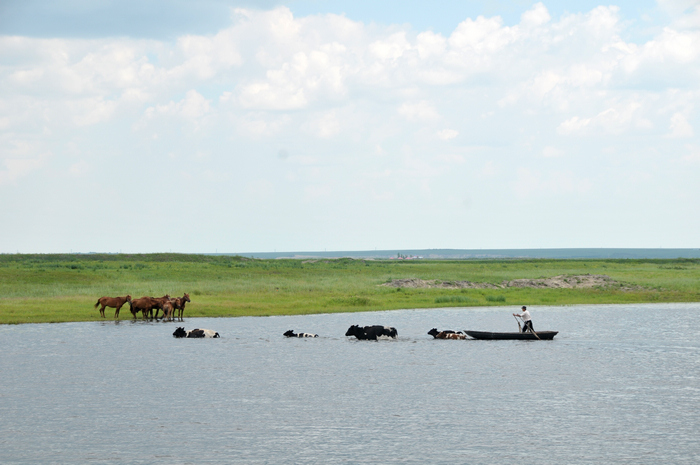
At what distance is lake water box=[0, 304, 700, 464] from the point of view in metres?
16.3

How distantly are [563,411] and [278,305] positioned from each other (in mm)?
34137

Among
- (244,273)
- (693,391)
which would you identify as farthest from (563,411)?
(244,273)

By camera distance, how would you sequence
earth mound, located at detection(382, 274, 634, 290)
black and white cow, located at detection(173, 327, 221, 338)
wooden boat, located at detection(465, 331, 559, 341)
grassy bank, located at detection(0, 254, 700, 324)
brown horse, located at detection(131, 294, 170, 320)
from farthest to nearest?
1. earth mound, located at detection(382, 274, 634, 290)
2. grassy bank, located at detection(0, 254, 700, 324)
3. brown horse, located at detection(131, 294, 170, 320)
4. black and white cow, located at detection(173, 327, 221, 338)
5. wooden boat, located at detection(465, 331, 559, 341)

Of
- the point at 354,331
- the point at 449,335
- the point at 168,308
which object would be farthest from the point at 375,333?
the point at 168,308

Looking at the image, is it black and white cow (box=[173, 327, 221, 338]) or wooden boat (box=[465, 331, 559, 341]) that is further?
black and white cow (box=[173, 327, 221, 338])

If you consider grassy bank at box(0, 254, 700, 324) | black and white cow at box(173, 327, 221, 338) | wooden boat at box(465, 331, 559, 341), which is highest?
grassy bank at box(0, 254, 700, 324)

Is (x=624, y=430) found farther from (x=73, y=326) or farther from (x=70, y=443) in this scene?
(x=73, y=326)

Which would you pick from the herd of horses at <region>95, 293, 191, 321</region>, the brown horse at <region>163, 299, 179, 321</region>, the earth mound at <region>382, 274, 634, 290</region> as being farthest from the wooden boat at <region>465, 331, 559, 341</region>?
the earth mound at <region>382, 274, 634, 290</region>

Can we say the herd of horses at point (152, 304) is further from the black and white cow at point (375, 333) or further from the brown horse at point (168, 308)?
the black and white cow at point (375, 333)

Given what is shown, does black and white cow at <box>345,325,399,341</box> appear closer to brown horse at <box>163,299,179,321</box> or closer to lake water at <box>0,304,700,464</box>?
lake water at <box>0,304,700,464</box>

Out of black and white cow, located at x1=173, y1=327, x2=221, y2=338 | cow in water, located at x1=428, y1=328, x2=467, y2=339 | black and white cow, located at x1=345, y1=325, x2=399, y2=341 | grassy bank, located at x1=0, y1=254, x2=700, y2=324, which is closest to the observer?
cow in water, located at x1=428, y1=328, x2=467, y2=339

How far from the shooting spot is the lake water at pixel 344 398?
1633 centimetres

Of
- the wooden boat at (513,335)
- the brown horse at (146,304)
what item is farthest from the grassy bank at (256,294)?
the wooden boat at (513,335)

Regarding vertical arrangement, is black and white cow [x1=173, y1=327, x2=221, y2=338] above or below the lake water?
above
